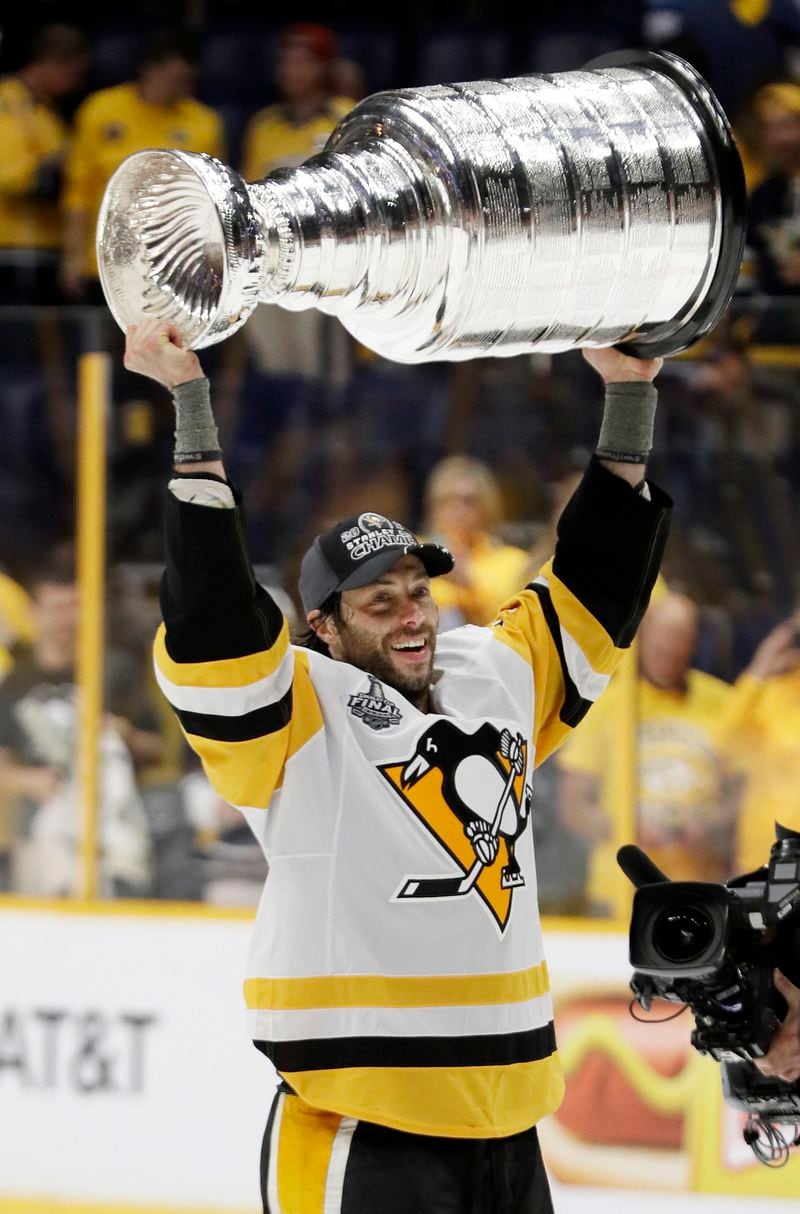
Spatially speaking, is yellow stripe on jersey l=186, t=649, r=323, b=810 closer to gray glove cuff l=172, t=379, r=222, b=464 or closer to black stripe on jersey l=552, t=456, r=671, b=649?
gray glove cuff l=172, t=379, r=222, b=464

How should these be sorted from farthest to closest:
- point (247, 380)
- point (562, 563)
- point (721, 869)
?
point (247, 380)
point (721, 869)
point (562, 563)

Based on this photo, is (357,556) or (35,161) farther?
(35,161)

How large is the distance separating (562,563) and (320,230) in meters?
0.80

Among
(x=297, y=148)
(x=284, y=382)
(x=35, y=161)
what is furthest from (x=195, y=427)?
(x=35, y=161)

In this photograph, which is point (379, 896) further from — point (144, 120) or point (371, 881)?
point (144, 120)

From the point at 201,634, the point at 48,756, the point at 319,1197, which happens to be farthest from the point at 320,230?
→ the point at 48,756

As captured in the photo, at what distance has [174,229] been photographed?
2.33 meters

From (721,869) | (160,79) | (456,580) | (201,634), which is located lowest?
(721,869)

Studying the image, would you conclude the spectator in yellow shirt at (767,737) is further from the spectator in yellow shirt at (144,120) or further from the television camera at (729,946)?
the spectator in yellow shirt at (144,120)

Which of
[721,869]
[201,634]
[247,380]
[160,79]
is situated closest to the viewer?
[201,634]

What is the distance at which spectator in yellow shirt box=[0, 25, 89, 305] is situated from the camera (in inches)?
205

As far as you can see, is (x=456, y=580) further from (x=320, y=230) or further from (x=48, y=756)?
(x=320, y=230)

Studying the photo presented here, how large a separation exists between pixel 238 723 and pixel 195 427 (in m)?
0.37

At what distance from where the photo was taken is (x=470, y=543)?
179 inches
